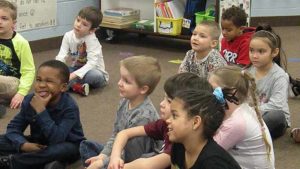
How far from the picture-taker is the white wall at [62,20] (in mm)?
4527

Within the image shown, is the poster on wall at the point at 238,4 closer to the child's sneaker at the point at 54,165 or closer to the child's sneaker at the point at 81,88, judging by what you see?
the child's sneaker at the point at 81,88

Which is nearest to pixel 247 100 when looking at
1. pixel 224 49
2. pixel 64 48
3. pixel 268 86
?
pixel 268 86

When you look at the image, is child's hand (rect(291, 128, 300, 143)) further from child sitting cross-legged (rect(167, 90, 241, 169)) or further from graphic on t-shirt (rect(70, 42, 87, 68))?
graphic on t-shirt (rect(70, 42, 87, 68))

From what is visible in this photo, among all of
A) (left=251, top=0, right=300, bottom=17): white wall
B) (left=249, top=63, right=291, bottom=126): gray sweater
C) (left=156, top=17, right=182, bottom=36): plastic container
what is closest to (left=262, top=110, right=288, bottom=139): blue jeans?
(left=249, top=63, right=291, bottom=126): gray sweater

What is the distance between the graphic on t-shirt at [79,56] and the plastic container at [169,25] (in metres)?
1.20

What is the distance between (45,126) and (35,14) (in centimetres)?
243

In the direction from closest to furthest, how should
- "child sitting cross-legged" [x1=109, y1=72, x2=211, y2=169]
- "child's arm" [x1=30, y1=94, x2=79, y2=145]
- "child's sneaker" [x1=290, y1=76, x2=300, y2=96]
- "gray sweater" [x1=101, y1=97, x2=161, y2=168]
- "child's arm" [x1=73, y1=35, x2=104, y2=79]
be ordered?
1. "child sitting cross-legged" [x1=109, y1=72, x2=211, y2=169]
2. "gray sweater" [x1=101, y1=97, x2=161, y2=168]
3. "child's arm" [x1=30, y1=94, x2=79, y2=145]
4. "child's sneaker" [x1=290, y1=76, x2=300, y2=96]
5. "child's arm" [x1=73, y1=35, x2=104, y2=79]

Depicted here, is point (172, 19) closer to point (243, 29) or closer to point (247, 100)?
point (243, 29)

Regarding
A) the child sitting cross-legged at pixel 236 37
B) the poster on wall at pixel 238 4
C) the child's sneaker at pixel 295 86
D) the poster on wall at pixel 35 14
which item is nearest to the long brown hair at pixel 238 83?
the child sitting cross-legged at pixel 236 37

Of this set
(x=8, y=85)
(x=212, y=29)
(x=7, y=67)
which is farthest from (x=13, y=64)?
(x=212, y=29)

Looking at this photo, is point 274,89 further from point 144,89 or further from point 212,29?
point 144,89

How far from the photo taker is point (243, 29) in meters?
3.12

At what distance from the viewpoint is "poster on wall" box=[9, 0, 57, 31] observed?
4324mm

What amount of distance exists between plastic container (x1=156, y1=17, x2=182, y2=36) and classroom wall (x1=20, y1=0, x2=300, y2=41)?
361 millimetres
